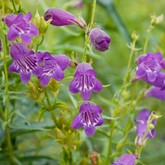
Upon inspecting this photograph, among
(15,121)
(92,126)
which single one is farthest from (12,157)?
(92,126)

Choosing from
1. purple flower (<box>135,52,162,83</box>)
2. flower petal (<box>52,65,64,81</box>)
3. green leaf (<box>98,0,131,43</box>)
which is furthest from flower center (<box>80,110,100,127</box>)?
green leaf (<box>98,0,131,43</box>)

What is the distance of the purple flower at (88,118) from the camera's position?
1580mm

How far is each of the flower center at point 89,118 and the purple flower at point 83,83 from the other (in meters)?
0.07

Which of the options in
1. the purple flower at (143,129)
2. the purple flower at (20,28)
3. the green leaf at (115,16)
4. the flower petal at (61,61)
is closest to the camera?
the purple flower at (20,28)

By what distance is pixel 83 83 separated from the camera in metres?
1.56

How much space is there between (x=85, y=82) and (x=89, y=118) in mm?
115

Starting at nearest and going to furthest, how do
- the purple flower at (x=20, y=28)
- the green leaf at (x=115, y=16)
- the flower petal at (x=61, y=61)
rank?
the purple flower at (x=20, y=28) → the flower petal at (x=61, y=61) → the green leaf at (x=115, y=16)

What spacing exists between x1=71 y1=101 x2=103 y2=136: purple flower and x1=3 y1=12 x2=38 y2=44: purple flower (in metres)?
0.26

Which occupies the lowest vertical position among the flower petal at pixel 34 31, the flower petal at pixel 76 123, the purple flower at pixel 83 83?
the flower petal at pixel 76 123

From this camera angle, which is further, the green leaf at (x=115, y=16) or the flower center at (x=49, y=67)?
the green leaf at (x=115, y=16)

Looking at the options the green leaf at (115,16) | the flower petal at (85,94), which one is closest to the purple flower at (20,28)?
the flower petal at (85,94)

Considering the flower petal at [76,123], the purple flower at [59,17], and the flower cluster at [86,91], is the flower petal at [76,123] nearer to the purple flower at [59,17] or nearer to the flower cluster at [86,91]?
the flower cluster at [86,91]

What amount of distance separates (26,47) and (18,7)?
19 cm

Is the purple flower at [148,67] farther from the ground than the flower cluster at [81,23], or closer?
closer
